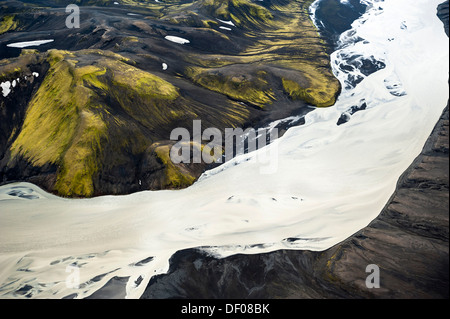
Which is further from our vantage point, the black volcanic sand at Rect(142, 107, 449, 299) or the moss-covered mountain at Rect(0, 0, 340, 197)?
the moss-covered mountain at Rect(0, 0, 340, 197)

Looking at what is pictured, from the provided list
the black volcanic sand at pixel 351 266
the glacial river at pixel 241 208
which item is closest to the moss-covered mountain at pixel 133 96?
the glacial river at pixel 241 208

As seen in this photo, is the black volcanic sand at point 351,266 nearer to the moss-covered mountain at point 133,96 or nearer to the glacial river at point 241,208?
the glacial river at point 241,208

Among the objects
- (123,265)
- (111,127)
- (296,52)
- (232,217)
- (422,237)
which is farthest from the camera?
(296,52)

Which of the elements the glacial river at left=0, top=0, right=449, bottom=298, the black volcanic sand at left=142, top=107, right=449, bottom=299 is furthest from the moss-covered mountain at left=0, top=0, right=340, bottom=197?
the black volcanic sand at left=142, top=107, right=449, bottom=299

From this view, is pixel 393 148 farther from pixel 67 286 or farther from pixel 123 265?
pixel 67 286

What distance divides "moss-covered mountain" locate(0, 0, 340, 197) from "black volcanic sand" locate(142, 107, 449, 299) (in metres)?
7.17

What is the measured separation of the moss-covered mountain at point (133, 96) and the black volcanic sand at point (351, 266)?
717 cm

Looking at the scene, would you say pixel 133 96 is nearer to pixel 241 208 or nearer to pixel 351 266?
pixel 241 208

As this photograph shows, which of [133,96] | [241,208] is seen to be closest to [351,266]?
[241,208]

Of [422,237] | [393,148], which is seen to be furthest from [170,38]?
[422,237]

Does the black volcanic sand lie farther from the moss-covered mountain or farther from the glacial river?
the moss-covered mountain

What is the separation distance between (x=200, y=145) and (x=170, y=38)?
2513 centimetres

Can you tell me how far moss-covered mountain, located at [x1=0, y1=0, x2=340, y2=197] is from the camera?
2070cm

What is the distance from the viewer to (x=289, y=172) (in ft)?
68.5
